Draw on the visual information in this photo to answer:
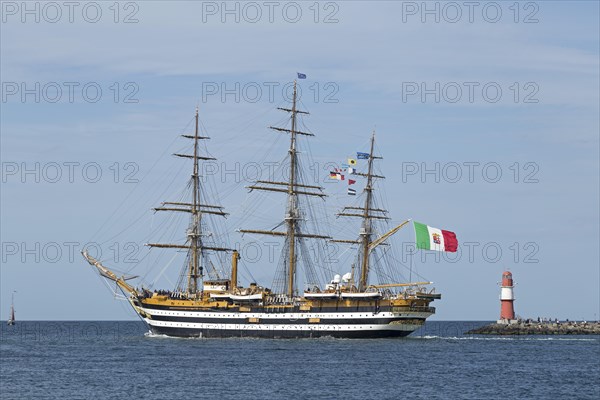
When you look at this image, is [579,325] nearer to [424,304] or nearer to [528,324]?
[528,324]

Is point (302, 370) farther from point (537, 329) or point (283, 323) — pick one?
point (537, 329)

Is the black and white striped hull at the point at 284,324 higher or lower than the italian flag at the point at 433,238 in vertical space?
lower

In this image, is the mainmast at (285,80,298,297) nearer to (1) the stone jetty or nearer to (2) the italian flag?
(2) the italian flag

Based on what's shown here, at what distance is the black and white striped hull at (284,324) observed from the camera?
341ft

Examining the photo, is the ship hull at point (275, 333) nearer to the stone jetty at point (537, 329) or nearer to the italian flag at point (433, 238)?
the italian flag at point (433, 238)

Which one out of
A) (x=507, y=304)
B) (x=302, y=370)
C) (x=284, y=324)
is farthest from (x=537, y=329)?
(x=302, y=370)

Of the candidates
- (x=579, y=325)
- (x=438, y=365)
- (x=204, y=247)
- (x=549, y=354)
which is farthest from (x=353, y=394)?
(x=579, y=325)

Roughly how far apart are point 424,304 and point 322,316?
10213 millimetres

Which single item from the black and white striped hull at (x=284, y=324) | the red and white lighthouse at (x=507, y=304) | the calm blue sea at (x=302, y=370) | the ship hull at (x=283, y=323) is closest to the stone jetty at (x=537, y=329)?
the red and white lighthouse at (x=507, y=304)

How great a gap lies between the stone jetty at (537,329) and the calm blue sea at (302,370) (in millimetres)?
Result: 28881

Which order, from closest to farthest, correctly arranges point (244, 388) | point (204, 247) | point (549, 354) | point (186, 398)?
point (186, 398) → point (244, 388) → point (549, 354) → point (204, 247)

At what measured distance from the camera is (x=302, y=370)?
250 ft

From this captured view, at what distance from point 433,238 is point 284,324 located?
57.1 feet

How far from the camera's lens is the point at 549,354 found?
96.5 m
